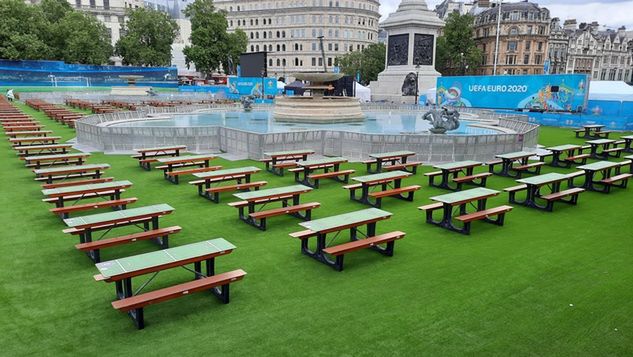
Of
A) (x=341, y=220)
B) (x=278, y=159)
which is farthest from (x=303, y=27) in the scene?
(x=341, y=220)

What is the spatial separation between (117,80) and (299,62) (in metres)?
55.6

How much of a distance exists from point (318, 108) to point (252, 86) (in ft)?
95.6

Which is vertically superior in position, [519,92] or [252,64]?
[252,64]

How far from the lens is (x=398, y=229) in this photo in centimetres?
1010

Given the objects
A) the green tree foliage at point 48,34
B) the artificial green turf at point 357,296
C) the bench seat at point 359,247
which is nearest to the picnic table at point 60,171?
the artificial green turf at point 357,296

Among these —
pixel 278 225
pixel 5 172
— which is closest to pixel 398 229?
pixel 278 225

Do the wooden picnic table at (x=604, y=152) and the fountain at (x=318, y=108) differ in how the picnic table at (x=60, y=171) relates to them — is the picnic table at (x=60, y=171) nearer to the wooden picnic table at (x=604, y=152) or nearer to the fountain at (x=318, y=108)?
the fountain at (x=318, y=108)

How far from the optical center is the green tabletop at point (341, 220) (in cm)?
806

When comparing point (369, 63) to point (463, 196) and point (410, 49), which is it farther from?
point (463, 196)

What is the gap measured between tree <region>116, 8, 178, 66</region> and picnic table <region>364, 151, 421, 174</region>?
230 ft

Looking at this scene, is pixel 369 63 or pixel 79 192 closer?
pixel 79 192

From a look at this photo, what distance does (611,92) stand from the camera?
35.4 m

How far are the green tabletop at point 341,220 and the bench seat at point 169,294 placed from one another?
186 cm

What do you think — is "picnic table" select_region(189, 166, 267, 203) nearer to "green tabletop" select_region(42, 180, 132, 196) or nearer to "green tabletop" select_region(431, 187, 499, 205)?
"green tabletop" select_region(42, 180, 132, 196)
